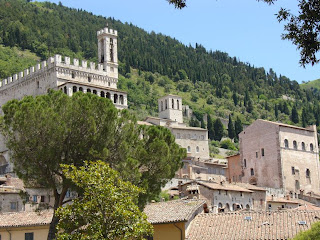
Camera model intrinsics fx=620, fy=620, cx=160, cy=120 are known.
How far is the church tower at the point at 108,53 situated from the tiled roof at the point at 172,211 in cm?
4311

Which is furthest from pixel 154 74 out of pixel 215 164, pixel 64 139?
pixel 64 139

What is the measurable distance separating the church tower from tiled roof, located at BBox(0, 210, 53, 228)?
4165 centimetres

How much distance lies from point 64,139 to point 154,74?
15237 cm

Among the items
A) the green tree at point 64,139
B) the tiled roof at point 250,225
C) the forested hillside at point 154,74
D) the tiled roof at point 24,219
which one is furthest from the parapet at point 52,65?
the forested hillside at point 154,74

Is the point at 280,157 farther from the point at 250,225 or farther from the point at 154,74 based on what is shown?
the point at 154,74

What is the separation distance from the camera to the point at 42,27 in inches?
7003

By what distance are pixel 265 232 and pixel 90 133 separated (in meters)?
9.57

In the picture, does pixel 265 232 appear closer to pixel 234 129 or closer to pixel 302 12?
pixel 302 12

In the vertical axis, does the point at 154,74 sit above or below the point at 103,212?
above

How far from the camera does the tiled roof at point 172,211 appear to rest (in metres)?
30.9

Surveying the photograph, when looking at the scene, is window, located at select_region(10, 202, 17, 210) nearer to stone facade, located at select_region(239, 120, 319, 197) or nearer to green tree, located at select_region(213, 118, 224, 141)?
stone facade, located at select_region(239, 120, 319, 197)

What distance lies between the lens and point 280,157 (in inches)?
2891

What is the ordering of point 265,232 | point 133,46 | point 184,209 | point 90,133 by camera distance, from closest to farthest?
point 90,133 → point 265,232 → point 184,209 → point 133,46

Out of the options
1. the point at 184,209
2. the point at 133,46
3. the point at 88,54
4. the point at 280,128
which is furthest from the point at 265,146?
the point at 133,46
